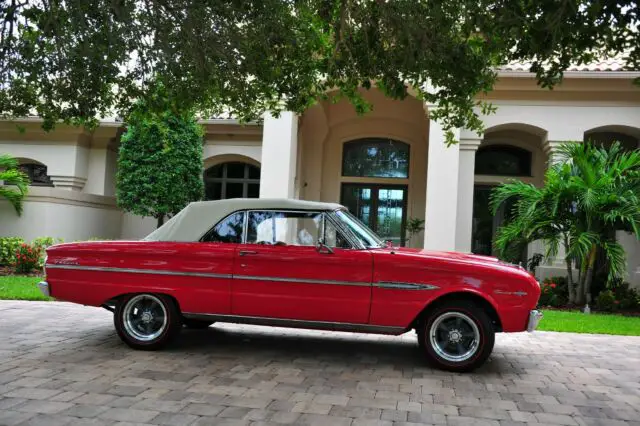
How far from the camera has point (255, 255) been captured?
218 inches

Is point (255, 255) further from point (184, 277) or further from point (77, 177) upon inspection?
point (77, 177)

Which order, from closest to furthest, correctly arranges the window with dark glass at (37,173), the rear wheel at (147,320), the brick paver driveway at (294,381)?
the brick paver driveway at (294,381) < the rear wheel at (147,320) < the window with dark glass at (37,173)

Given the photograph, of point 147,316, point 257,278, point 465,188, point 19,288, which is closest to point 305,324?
point 257,278

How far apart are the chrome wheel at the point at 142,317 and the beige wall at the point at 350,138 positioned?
893 cm

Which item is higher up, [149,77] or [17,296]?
[149,77]

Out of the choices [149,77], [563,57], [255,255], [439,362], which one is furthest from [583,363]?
[149,77]

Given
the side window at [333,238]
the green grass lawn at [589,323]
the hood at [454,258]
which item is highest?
the side window at [333,238]

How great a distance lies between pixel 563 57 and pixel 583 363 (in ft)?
10.8

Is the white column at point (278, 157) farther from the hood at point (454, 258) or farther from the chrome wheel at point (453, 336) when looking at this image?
the chrome wheel at point (453, 336)

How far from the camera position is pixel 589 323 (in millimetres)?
8500

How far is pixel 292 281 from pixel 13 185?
35.6 feet

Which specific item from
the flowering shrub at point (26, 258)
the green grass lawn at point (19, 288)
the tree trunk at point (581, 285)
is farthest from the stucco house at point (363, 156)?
the green grass lawn at point (19, 288)

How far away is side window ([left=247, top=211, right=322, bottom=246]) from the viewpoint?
18.3 feet

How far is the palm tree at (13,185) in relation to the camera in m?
13.0
